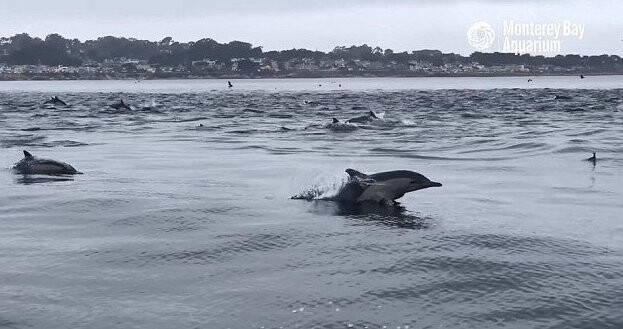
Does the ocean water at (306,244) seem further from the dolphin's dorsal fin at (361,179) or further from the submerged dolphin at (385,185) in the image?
the dolphin's dorsal fin at (361,179)

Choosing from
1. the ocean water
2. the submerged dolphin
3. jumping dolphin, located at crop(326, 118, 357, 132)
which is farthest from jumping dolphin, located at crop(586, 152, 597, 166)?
jumping dolphin, located at crop(326, 118, 357, 132)

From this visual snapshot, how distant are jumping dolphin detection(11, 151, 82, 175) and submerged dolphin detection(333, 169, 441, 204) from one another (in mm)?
7339

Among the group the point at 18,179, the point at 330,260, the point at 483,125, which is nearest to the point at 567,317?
the point at 330,260

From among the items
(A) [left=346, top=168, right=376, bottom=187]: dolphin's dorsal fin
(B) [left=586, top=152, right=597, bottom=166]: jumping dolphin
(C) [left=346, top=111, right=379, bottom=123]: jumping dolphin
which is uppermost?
(A) [left=346, top=168, right=376, bottom=187]: dolphin's dorsal fin

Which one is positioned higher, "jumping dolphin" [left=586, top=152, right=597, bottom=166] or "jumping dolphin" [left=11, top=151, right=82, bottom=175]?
"jumping dolphin" [left=11, top=151, right=82, bottom=175]

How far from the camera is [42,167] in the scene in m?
16.3

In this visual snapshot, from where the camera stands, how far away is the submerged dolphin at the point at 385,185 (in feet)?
40.6

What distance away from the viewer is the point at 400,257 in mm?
8586

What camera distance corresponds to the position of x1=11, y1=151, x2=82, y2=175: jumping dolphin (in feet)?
53.1

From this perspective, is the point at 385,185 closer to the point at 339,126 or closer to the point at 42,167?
the point at 42,167

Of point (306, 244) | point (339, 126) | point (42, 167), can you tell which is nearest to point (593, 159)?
point (306, 244)

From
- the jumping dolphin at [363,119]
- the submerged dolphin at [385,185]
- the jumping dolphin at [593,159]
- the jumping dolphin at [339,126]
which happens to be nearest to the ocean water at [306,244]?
the jumping dolphin at [593,159]

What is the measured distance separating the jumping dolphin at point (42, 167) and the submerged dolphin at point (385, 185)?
24.1ft

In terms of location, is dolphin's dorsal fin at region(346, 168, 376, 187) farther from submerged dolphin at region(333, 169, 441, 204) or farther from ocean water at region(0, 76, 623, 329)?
ocean water at region(0, 76, 623, 329)
